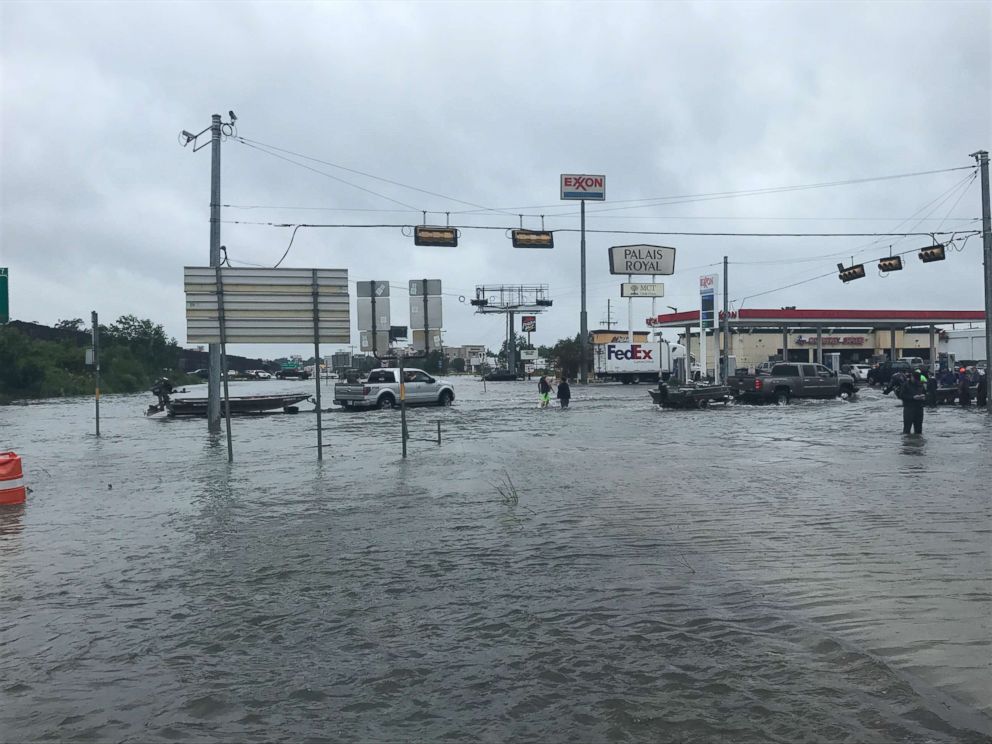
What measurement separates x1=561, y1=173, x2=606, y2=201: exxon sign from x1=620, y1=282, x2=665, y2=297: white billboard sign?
1328cm

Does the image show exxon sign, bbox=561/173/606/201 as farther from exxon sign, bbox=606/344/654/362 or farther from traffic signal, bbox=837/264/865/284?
traffic signal, bbox=837/264/865/284

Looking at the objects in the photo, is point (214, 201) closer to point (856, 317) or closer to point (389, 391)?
point (389, 391)

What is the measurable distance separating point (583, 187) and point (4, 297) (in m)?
49.0

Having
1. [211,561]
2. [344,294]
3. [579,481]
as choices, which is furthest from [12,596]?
[344,294]

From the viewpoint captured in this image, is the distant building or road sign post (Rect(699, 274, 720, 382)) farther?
the distant building

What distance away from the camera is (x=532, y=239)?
30766 mm

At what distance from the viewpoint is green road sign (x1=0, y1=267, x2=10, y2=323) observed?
1481 centimetres

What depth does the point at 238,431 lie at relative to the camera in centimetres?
2489

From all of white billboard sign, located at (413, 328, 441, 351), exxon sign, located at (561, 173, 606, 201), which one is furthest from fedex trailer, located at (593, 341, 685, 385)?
white billboard sign, located at (413, 328, 441, 351)

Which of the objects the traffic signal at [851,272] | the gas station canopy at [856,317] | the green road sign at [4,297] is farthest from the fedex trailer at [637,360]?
the green road sign at [4,297]

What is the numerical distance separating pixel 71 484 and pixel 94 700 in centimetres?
1041

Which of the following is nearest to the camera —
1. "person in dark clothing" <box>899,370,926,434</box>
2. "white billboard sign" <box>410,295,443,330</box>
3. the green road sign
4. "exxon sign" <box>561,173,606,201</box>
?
the green road sign

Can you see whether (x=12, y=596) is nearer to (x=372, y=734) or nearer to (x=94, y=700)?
(x=94, y=700)

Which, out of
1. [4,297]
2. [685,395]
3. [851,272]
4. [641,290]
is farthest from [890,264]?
[641,290]
